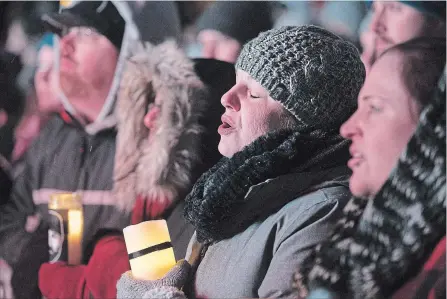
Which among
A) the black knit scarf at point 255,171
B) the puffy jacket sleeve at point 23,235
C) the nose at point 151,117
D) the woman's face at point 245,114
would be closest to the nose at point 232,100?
the woman's face at point 245,114

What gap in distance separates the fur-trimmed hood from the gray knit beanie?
302 mm

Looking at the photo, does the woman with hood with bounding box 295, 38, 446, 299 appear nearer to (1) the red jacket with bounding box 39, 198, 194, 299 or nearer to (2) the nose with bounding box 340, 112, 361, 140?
(2) the nose with bounding box 340, 112, 361, 140

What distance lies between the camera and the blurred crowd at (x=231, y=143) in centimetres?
126

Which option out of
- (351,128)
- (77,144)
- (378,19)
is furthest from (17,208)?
(378,19)

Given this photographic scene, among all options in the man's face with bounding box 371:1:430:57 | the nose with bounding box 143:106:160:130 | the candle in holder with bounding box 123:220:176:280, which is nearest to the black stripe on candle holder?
the candle in holder with bounding box 123:220:176:280

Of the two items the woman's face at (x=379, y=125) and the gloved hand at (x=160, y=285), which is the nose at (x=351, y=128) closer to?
the woman's face at (x=379, y=125)

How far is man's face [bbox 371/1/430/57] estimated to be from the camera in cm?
135

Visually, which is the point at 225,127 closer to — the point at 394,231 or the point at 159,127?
the point at 159,127

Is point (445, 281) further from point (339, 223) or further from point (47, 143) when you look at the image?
point (47, 143)

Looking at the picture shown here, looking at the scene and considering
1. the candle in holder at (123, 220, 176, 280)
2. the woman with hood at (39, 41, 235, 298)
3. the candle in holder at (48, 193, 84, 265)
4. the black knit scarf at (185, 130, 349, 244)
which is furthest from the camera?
the candle in holder at (48, 193, 84, 265)

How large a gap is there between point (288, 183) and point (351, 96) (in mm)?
225

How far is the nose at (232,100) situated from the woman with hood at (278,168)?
7 cm

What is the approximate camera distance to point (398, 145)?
128 centimetres

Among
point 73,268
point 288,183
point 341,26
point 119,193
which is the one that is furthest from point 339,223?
point 73,268
